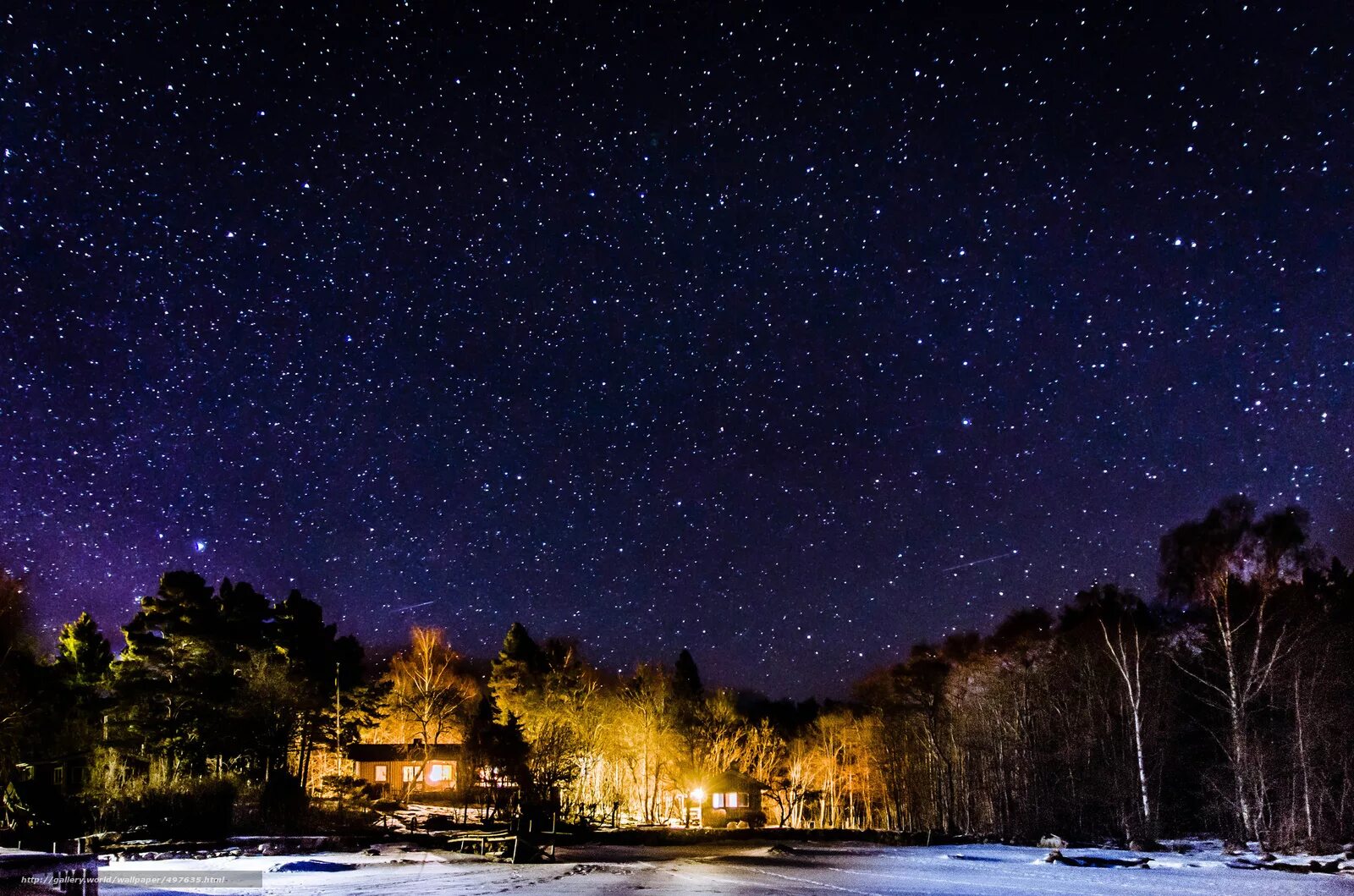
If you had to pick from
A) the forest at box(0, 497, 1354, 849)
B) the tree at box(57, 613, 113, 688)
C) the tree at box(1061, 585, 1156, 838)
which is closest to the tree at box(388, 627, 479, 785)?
the forest at box(0, 497, 1354, 849)

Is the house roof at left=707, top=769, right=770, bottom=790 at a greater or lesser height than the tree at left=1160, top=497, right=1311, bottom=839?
lesser

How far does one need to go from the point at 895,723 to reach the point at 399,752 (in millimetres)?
39554

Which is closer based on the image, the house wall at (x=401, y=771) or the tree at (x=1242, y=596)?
the tree at (x=1242, y=596)

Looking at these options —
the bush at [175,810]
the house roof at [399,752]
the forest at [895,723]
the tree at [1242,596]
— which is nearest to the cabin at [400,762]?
the house roof at [399,752]

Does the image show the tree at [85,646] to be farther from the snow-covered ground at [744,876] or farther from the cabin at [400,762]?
the snow-covered ground at [744,876]

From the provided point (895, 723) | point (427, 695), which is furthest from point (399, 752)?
point (895, 723)

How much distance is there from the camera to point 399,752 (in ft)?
240

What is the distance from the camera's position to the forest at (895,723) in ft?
113

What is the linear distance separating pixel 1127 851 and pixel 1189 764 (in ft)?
28.8

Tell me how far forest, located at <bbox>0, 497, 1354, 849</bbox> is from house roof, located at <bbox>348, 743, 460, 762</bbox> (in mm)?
7341

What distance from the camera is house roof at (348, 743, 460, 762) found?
227ft

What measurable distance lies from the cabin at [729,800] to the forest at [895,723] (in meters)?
1.15

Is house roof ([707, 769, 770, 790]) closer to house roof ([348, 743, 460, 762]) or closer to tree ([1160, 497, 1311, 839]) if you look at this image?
house roof ([348, 743, 460, 762])

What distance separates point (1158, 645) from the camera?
148ft
